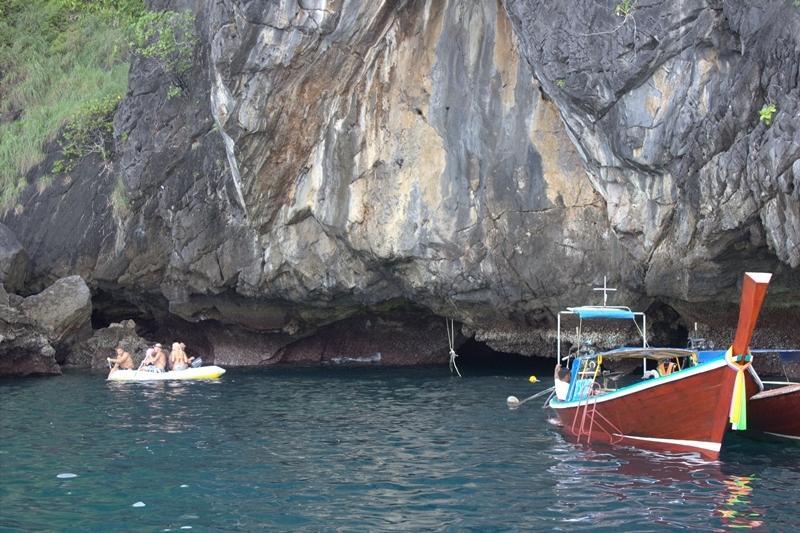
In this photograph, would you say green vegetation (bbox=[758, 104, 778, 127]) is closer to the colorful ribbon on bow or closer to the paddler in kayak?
the colorful ribbon on bow

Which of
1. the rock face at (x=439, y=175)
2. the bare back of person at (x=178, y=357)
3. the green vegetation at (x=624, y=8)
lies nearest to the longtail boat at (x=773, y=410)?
the rock face at (x=439, y=175)

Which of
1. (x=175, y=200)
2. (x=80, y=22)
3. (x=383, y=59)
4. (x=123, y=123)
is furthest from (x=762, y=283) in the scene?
(x=80, y=22)

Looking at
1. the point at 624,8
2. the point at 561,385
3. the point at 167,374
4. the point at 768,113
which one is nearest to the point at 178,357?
the point at 167,374

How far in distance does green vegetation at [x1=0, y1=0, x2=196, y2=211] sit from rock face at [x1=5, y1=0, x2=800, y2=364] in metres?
0.99

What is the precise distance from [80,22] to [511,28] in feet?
69.9

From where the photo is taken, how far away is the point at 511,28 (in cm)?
2223

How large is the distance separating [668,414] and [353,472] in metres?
4.83

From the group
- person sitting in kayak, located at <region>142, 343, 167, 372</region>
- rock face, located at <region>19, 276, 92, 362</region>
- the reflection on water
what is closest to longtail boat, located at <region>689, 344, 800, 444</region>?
the reflection on water

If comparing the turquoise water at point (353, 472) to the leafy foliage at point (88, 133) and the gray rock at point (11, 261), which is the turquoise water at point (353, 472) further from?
the leafy foliage at point (88, 133)

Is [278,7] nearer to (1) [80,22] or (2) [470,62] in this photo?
(2) [470,62]

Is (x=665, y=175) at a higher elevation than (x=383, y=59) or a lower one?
lower

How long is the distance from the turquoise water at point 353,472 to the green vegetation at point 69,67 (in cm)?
1177

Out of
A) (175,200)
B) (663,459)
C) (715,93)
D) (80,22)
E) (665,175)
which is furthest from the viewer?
(80,22)

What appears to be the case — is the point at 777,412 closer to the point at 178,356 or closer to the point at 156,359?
the point at 178,356
